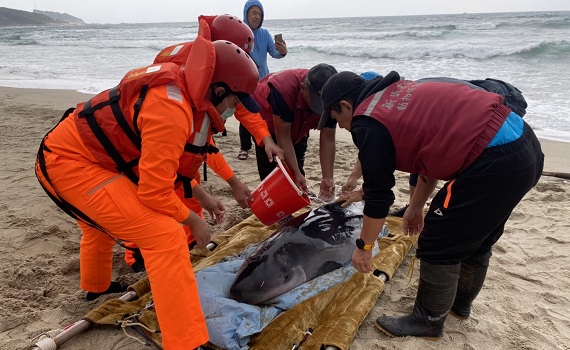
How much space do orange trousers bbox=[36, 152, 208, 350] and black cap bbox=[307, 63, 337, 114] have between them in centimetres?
161

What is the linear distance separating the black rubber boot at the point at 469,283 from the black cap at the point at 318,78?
164 centimetres

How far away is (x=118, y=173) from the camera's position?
2.62 meters

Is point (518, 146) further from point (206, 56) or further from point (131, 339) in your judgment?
point (131, 339)

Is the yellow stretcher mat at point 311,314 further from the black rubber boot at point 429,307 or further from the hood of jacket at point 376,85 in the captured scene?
the hood of jacket at point 376,85

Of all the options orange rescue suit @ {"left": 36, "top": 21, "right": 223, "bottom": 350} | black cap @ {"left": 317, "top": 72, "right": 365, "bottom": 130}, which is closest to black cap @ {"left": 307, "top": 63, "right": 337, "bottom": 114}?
black cap @ {"left": 317, "top": 72, "right": 365, "bottom": 130}

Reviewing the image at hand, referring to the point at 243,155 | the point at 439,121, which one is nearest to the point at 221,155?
the point at 439,121

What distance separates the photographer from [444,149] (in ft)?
7.44

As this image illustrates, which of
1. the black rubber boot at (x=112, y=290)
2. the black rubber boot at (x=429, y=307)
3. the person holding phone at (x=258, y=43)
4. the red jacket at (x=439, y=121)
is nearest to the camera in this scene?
the red jacket at (x=439, y=121)

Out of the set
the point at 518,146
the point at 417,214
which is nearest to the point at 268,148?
the point at 417,214

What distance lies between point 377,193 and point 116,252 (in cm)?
278

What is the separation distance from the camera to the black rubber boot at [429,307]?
266cm

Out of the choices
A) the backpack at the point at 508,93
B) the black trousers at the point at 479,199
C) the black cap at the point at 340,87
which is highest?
the black cap at the point at 340,87

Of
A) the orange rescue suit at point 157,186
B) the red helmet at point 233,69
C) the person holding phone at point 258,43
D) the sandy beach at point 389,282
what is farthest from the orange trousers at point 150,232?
the person holding phone at point 258,43

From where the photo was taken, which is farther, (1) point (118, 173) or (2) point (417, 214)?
(2) point (417, 214)
